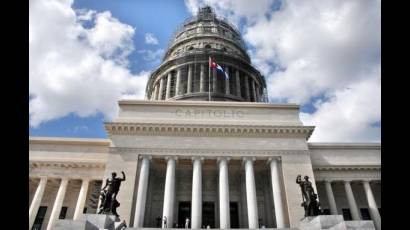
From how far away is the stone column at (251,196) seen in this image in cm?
2256

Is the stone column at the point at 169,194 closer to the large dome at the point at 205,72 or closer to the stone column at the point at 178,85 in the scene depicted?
the large dome at the point at 205,72

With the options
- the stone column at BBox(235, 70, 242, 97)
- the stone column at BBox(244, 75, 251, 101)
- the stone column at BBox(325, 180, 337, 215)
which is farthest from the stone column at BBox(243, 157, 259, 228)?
the stone column at BBox(244, 75, 251, 101)

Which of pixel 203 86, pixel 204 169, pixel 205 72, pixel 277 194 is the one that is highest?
pixel 205 72

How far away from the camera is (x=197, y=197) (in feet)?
76.4

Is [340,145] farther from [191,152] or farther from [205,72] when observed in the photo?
[205,72]

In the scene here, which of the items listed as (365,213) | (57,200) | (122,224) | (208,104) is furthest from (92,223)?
(365,213)

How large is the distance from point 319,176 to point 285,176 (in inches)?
216

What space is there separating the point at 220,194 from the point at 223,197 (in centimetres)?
39

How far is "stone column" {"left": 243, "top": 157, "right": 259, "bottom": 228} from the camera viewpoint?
22562 millimetres

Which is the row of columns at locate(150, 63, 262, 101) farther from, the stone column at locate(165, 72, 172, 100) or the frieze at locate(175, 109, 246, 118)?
the frieze at locate(175, 109, 246, 118)
